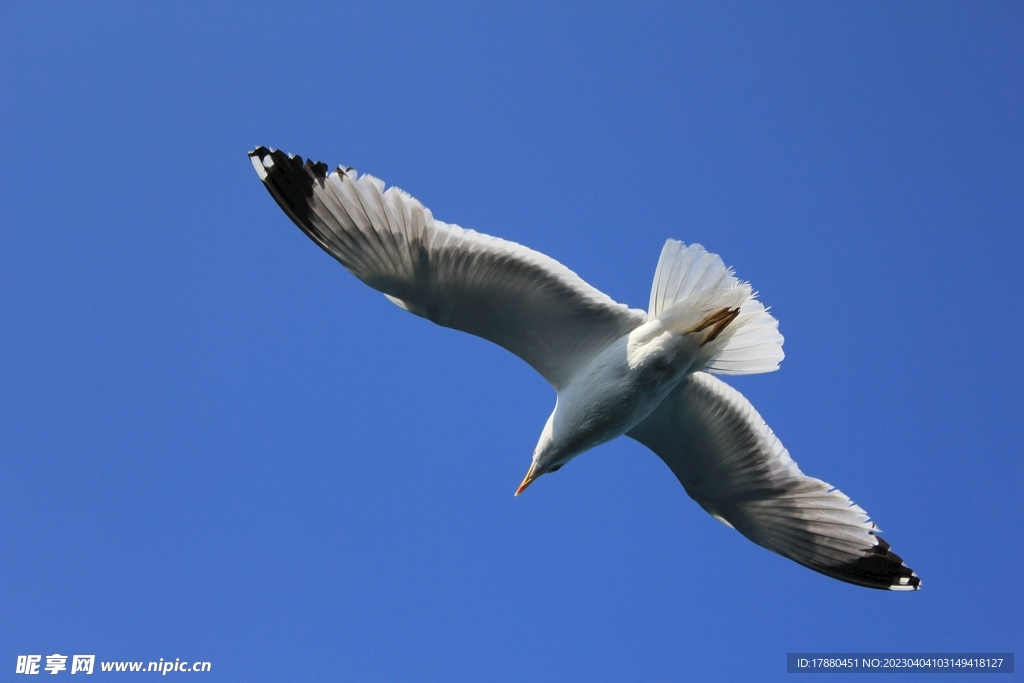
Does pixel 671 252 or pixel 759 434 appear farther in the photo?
pixel 759 434

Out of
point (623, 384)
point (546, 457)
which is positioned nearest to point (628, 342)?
point (623, 384)

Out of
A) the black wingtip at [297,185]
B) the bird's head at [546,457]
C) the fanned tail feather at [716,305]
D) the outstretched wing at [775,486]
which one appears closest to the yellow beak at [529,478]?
the bird's head at [546,457]

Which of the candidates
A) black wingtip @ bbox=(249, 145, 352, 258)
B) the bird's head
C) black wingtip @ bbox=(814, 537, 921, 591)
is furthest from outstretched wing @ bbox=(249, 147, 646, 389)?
black wingtip @ bbox=(814, 537, 921, 591)

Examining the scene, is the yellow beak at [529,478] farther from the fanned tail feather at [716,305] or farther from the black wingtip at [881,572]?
the black wingtip at [881,572]

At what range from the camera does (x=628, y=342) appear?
4629 millimetres

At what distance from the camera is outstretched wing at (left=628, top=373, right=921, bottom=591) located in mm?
5039

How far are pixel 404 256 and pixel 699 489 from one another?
238 centimetres

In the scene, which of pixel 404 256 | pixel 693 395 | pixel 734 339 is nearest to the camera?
pixel 404 256

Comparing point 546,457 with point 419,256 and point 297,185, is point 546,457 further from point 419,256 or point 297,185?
point 297,185

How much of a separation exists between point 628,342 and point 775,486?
1.38m

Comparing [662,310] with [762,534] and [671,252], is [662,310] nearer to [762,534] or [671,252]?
[671,252]

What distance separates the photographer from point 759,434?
506 cm

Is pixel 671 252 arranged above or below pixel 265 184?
below

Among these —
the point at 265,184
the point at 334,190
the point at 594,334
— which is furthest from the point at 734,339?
the point at 265,184
